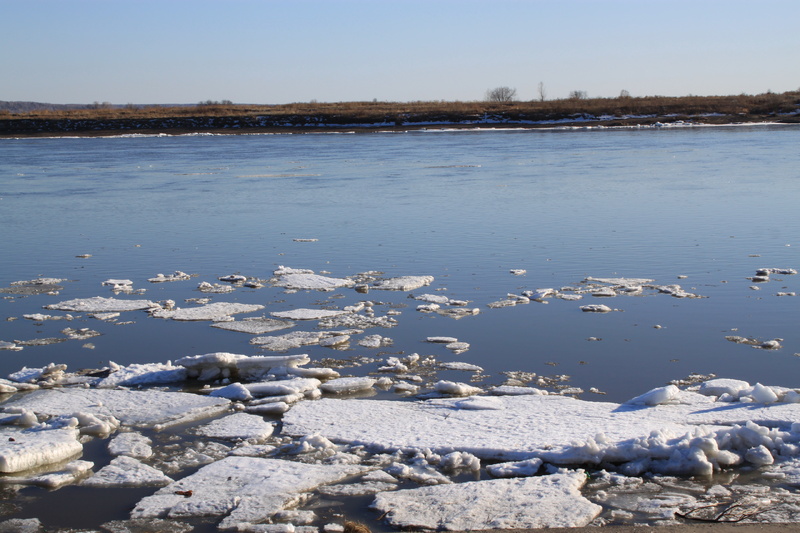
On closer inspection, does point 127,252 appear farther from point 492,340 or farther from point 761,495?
point 761,495

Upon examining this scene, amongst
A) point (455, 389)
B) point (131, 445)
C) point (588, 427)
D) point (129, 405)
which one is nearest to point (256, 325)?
point (129, 405)

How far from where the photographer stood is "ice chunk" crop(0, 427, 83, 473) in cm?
492

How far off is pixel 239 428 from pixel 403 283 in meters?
4.25

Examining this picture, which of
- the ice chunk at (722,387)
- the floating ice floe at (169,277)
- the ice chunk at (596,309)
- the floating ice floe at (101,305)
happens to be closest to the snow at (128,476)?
the ice chunk at (722,387)

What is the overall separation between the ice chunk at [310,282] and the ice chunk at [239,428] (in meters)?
3.82

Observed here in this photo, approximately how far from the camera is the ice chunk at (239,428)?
5426mm

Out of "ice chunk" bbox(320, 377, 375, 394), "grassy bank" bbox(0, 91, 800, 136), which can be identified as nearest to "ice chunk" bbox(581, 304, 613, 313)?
"ice chunk" bbox(320, 377, 375, 394)

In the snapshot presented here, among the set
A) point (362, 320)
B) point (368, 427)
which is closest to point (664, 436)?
point (368, 427)

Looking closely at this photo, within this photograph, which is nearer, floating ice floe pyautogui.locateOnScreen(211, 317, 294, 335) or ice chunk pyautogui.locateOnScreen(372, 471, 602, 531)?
ice chunk pyautogui.locateOnScreen(372, 471, 602, 531)

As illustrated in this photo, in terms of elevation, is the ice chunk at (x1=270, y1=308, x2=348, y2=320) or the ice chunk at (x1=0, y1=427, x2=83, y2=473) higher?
the ice chunk at (x1=270, y1=308, x2=348, y2=320)

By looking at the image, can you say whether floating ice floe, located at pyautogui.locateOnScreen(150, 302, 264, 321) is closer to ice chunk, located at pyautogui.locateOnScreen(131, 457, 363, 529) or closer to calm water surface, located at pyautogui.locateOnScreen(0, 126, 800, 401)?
calm water surface, located at pyautogui.locateOnScreen(0, 126, 800, 401)

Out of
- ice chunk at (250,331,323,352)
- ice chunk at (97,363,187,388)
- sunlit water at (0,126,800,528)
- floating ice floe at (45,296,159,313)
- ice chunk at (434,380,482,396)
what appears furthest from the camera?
floating ice floe at (45,296,159,313)

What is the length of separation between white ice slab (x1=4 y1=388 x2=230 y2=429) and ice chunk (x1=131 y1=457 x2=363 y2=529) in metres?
0.96

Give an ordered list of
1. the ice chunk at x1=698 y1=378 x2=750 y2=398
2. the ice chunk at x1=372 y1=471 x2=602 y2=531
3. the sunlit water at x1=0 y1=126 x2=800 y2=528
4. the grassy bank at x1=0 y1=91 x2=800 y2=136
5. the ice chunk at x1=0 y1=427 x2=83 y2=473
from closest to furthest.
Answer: the ice chunk at x1=372 y1=471 x2=602 y2=531
the ice chunk at x1=0 y1=427 x2=83 y2=473
the ice chunk at x1=698 y1=378 x2=750 y2=398
the sunlit water at x1=0 y1=126 x2=800 y2=528
the grassy bank at x1=0 y1=91 x2=800 y2=136
